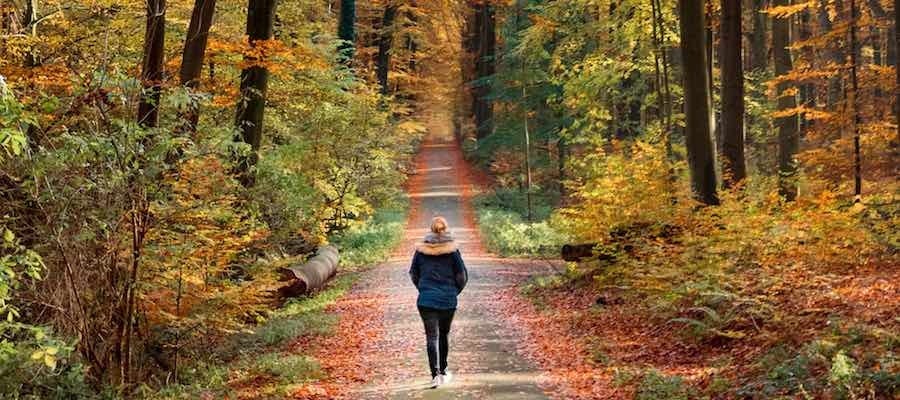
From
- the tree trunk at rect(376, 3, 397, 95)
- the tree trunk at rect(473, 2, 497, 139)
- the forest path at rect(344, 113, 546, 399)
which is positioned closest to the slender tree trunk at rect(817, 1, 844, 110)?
the forest path at rect(344, 113, 546, 399)

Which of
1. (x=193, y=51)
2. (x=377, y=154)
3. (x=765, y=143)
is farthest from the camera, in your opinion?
(x=765, y=143)

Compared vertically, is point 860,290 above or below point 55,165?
below

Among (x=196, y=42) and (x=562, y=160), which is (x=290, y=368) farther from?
(x=562, y=160)

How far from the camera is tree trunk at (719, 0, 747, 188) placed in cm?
1507

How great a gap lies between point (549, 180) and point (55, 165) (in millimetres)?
30135

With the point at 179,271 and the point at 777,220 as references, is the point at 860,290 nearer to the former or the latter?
the point at 777,220

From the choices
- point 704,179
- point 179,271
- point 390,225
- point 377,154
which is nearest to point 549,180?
point 390,225

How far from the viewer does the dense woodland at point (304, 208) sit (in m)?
7.88

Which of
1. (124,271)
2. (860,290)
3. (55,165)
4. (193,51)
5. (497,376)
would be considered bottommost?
(497,376)

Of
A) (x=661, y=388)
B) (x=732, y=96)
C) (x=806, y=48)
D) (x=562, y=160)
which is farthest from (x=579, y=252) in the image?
(x=562, y=160)

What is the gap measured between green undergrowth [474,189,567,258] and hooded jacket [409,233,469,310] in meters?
11.6

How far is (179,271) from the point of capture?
378 inches

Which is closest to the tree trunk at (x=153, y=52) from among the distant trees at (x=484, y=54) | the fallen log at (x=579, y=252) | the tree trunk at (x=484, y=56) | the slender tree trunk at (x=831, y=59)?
the fallen log at (x=579, y=252)

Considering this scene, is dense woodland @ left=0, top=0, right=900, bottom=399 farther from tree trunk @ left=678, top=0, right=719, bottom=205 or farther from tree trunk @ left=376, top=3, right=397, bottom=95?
tree trunk @ left=376, top=3, right=397, bottom=95
